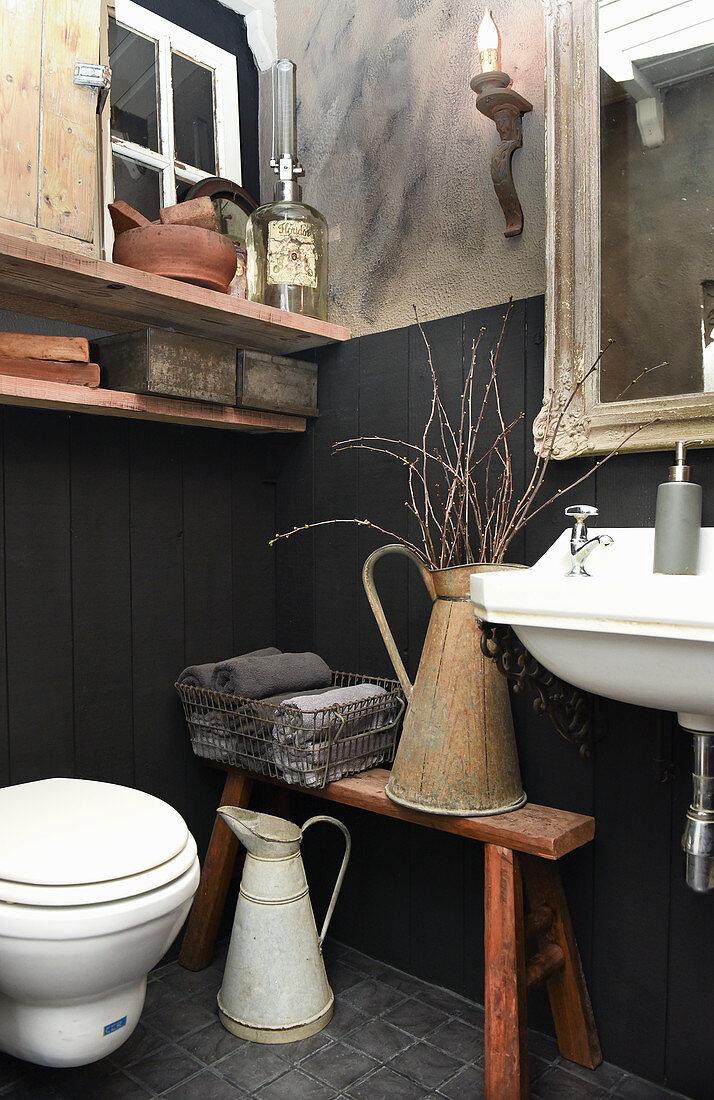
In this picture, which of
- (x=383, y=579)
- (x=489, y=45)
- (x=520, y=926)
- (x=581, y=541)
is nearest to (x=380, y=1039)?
(x=520, y=926)

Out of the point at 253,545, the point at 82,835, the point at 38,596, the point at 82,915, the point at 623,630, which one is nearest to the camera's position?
the point at 623,630

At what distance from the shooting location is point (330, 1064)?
57.3 inches

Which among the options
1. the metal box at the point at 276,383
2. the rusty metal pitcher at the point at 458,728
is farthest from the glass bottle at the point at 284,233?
the rusty metal pitcher at the point at 458,728

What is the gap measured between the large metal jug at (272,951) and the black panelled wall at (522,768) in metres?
0.30

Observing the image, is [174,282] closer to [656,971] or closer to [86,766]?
[86,766]

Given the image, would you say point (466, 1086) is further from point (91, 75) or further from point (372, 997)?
point (91, 75)

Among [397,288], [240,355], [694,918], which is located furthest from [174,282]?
[694,918]

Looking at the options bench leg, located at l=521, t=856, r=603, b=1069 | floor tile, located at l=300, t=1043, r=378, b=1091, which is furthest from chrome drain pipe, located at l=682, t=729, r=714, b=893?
floor tile, located at l=300, t=1043, r=378, b=1091

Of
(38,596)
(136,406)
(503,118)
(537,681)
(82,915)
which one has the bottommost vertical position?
(82,915)

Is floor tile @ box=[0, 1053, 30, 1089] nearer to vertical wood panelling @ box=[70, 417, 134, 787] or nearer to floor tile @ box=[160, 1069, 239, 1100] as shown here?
floor tile @ box=[160, 1069, 239, 1100]

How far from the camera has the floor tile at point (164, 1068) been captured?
1400mm

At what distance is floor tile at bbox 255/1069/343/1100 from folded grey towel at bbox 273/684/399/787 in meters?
0.49

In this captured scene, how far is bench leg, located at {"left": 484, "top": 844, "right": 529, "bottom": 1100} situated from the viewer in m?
1.28

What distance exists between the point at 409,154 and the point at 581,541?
1011 millimetres
